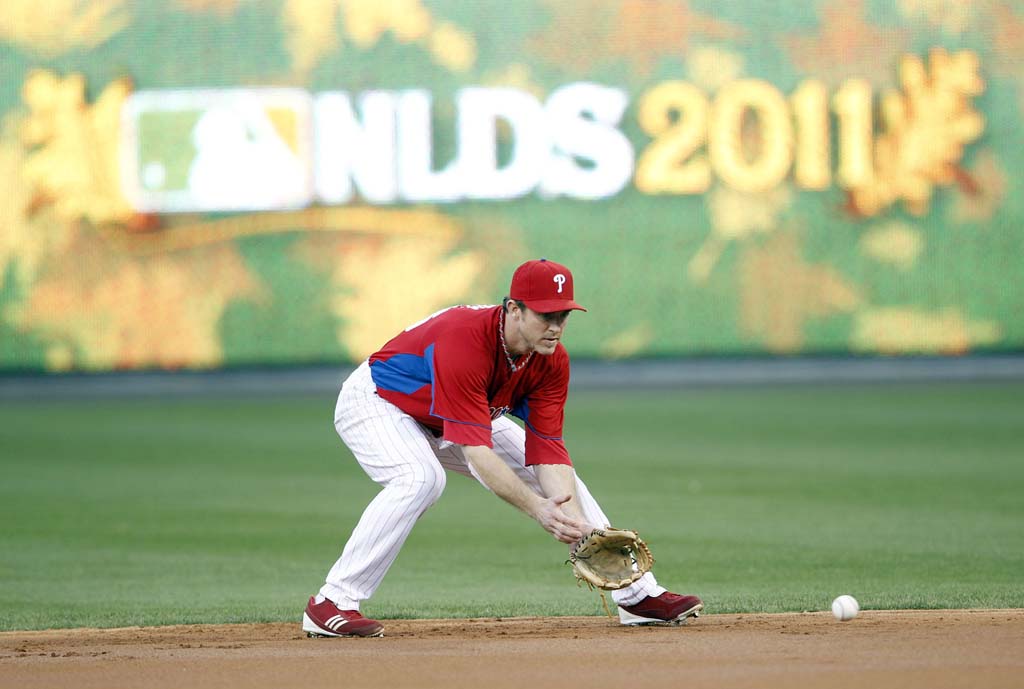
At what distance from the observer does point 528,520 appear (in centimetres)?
1067

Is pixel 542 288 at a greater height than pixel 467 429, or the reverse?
pixel 542 288

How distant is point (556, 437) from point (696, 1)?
15619mm

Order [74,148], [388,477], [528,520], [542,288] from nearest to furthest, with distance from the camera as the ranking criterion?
[542,288] → [388,477] → [528,520] → [74,148]

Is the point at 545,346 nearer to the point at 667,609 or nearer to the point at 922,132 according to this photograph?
the point at 667,609

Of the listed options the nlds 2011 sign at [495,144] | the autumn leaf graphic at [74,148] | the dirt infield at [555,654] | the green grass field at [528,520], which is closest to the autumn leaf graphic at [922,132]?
the nlds 2011 sign at [495,144]

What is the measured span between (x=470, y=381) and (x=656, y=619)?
1.22 metres

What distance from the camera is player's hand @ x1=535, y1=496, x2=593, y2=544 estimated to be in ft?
18.6

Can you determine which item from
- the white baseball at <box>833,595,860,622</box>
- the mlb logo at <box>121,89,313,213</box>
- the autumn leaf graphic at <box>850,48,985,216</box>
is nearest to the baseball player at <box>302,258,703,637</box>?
the white baseball at <box>833,595,860,622</box>

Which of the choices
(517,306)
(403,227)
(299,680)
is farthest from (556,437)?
(403,227)

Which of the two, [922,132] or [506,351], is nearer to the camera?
[506,351]

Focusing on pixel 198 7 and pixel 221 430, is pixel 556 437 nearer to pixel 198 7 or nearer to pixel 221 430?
pixel 221 430

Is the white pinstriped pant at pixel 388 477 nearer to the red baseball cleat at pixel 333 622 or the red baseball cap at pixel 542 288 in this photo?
the red baseball cleat at pixel 333 622

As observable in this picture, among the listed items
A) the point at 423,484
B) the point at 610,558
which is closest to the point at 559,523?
the point at 610,558

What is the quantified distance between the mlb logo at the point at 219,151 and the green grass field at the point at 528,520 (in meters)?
3.73
